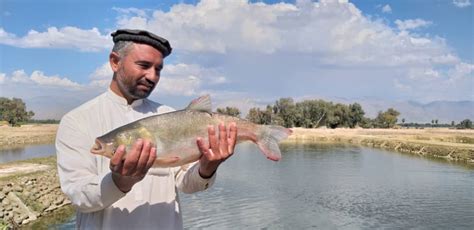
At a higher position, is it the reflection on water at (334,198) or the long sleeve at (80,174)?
the long sleeve at (80,174)

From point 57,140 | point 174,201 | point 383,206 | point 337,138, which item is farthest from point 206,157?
point 337,138

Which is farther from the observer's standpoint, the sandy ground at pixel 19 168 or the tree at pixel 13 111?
the tree at pixel 13 111

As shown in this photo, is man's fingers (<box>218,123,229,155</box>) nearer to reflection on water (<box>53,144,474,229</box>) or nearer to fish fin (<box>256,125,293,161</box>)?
fish fin (<box>256,125,293,161</box>)

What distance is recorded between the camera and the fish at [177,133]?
120 inches

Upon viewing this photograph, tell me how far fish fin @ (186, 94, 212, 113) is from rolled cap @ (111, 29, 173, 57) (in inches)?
19.0

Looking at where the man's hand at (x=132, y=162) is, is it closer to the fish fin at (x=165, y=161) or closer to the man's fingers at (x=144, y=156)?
the man's fingers at (x=144, y=156)

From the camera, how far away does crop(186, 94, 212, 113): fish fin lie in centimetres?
352

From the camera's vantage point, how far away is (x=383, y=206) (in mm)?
27125

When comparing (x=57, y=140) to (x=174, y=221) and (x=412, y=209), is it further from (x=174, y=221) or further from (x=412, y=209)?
(x=412, y=209)

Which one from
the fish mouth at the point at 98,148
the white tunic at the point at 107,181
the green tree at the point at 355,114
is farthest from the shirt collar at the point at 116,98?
the green tree at the point at 355,114

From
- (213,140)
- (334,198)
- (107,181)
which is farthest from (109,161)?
(334,198)

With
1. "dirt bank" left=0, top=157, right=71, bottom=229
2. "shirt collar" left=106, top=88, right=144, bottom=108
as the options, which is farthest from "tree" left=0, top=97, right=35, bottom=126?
"shirt collar" left=106, top=88, right=144, bottom=108

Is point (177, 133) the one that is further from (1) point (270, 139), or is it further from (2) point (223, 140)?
(1) point (270, 139)

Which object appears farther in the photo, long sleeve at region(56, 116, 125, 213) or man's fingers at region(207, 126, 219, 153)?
man's fingers at region(207, 126, 219, 153)
